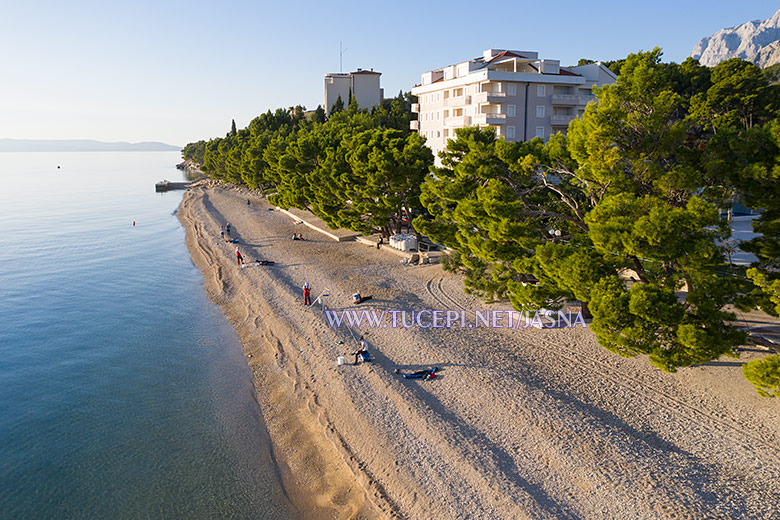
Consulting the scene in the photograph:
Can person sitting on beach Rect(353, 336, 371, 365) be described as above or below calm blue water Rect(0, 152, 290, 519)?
above

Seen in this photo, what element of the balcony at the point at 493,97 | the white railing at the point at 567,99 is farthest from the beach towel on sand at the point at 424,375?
the white railing at the point at 567,99

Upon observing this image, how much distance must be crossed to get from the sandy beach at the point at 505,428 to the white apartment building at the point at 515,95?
961 inches

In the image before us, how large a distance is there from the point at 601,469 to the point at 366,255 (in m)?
28.1

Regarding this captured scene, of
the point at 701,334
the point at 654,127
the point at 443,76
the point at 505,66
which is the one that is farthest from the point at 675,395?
the point at 443,76

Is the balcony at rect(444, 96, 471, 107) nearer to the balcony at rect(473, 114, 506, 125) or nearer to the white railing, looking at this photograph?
the balcony at rect(473, 114, 506, 125)

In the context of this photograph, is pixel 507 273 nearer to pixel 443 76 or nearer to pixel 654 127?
pixel 654 127

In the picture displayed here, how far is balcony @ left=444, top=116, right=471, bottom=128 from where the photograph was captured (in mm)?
46312

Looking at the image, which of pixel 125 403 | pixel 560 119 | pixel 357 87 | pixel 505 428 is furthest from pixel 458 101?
pixel 357 87

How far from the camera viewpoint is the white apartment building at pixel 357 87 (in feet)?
352

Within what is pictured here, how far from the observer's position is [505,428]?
16328 millimetres

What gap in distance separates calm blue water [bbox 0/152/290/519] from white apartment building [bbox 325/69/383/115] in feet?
241

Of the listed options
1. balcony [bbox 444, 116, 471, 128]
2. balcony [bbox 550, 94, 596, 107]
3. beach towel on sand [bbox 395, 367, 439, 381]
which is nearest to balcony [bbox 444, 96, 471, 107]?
balcony [bbox 444, 116, 471, 128]

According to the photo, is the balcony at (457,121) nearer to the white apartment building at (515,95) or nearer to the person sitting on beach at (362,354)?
the white apartment building at (515,95)

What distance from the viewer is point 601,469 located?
14.2 meters
